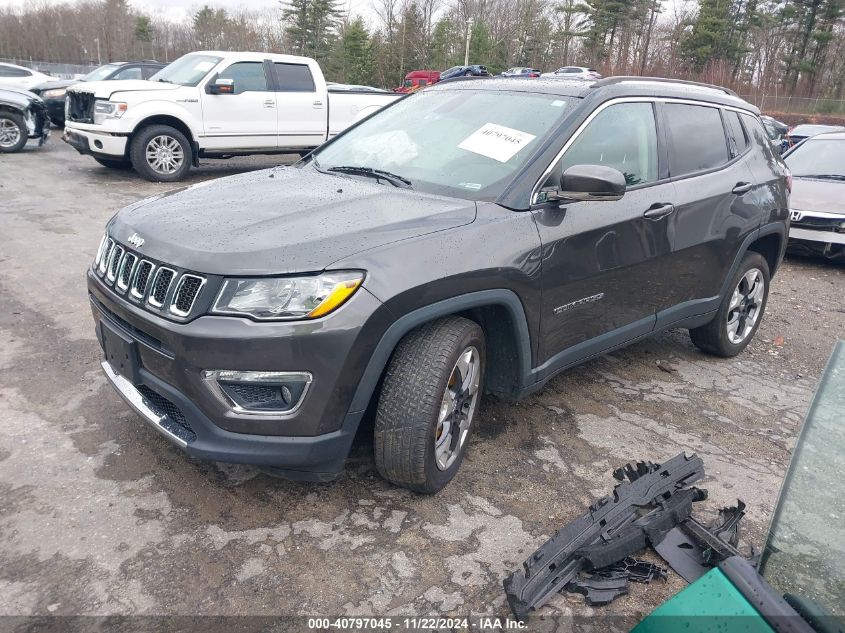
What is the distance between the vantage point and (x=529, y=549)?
2.61 m

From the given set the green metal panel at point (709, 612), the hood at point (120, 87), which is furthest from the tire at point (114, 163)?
the green metal panel at point (709, 612)

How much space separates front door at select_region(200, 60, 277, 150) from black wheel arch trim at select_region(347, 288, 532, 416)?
844cm

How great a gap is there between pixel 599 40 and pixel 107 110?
4374 cm

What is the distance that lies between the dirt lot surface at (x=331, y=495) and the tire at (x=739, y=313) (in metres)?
0.15

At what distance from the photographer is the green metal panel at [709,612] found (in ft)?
4.22

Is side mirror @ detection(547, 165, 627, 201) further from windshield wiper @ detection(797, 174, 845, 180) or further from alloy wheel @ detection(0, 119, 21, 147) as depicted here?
alloy wheel @ detection(0, 119, 21, 147)

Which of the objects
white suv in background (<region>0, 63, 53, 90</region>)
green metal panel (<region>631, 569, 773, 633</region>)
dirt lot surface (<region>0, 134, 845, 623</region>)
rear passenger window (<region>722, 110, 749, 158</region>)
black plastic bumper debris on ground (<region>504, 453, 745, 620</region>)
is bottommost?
dirt lot surface (<region>0, 134, 845, 623</region>)

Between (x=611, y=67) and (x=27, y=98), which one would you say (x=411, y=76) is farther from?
(x=27, y=98)

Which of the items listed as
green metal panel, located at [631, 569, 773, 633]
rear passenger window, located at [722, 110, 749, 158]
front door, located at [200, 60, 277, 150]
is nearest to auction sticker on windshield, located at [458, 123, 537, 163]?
rear passenger window, located at [722, 110, 749, 158]

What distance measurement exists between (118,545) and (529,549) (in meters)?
1.56

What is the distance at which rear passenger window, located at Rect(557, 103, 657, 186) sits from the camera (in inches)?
129

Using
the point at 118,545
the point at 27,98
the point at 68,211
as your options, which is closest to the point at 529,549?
the point at 118,545

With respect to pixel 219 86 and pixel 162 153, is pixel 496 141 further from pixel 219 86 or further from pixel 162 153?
pixel 162 153

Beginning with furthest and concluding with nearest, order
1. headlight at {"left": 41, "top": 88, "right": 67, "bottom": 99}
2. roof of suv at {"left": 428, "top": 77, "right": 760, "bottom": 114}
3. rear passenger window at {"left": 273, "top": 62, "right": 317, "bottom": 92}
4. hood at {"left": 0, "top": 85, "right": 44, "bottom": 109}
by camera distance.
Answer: headlight at {"left": 41, "top": 88, "right": 67, "bottom": 99}, hood at {"left": 0, "top": 85, "right": 44, "bottom": 109}, rear passenger window at {"left": 273, "top": 62, "right": 317, "bottom": 92}, roof of suv at {"left": 428, "top": 77, "right": 760, "bottom": 114}
